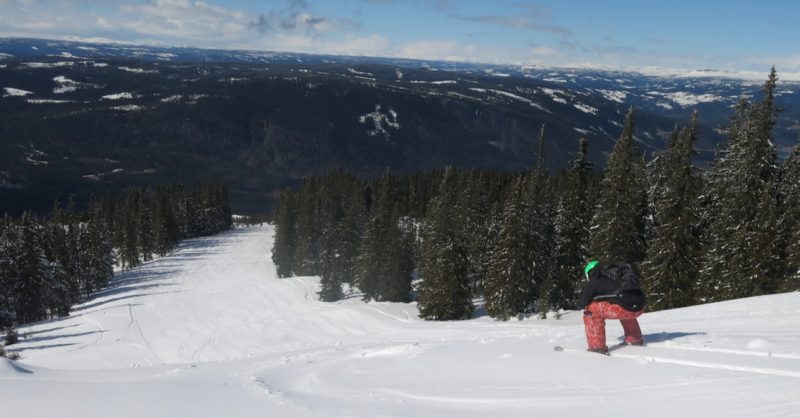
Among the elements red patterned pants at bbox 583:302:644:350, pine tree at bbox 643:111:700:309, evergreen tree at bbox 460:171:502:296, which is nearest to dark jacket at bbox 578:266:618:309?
red patterned pants at bbox 583:302:644:350

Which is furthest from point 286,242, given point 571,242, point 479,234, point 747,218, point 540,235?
point 747,218

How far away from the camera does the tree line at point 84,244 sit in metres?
48.9

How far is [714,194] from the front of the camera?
100ft

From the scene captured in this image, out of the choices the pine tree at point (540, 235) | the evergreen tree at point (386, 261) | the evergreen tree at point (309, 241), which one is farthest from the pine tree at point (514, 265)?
the evergreen tree at point (309, 241)

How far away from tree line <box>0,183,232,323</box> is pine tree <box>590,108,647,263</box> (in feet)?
156

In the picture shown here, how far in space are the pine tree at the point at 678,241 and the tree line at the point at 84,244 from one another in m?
49.7

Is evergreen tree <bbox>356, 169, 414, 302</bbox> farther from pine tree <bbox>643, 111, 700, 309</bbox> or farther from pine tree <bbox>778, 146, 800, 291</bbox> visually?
pine tree <bbox>778, 146, 800, 291</bbox>

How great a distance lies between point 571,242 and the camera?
34.2m

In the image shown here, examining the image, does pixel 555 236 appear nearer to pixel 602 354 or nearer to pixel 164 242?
pixel 602 354

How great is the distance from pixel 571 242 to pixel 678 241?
285 inches

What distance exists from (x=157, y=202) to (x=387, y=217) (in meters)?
63.4

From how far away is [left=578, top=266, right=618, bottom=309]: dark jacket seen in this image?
9.73 m

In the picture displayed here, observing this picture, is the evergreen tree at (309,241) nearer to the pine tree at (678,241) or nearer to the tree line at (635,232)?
the tree line at (635,232)

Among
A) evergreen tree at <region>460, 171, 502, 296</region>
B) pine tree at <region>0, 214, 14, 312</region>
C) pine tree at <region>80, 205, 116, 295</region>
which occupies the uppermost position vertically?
evergreen tree at <region>460, 171, 502, 296</region>
